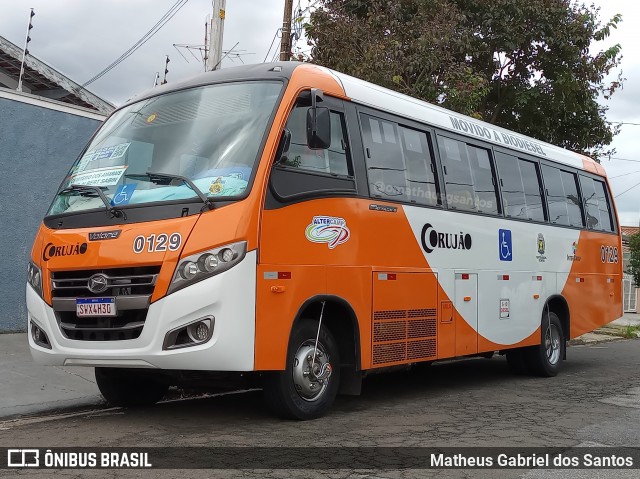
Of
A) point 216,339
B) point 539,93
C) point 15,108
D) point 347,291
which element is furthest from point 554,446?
point 539,93

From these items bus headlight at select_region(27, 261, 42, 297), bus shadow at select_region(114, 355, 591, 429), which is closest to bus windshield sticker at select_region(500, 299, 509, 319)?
bus shadow at select_region(114, 355, 591, 429)

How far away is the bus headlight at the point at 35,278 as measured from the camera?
686cm

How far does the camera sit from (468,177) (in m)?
9.41

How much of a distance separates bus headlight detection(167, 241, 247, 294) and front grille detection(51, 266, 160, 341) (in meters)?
0.19

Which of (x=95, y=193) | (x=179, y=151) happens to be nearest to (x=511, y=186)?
(x=179, y=151)

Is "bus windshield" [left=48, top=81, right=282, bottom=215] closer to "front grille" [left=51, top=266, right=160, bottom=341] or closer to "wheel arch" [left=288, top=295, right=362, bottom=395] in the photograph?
"front grille" [left=51, top=266, right=160, bottom=341]

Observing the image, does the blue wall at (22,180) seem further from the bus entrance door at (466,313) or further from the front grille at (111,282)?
the bus entrance door at (466,313)

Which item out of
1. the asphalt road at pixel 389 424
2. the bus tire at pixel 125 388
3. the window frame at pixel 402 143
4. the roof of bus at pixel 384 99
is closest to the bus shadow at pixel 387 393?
the asphalt road at pixel 389 424

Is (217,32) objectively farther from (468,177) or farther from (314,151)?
(314,151)

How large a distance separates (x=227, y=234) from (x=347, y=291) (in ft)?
4.92

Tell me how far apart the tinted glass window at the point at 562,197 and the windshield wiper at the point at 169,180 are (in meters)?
6.46

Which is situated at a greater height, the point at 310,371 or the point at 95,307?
the point at 95,307

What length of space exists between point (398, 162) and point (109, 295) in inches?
131

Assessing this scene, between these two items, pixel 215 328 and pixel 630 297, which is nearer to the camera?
pixel 215 328
